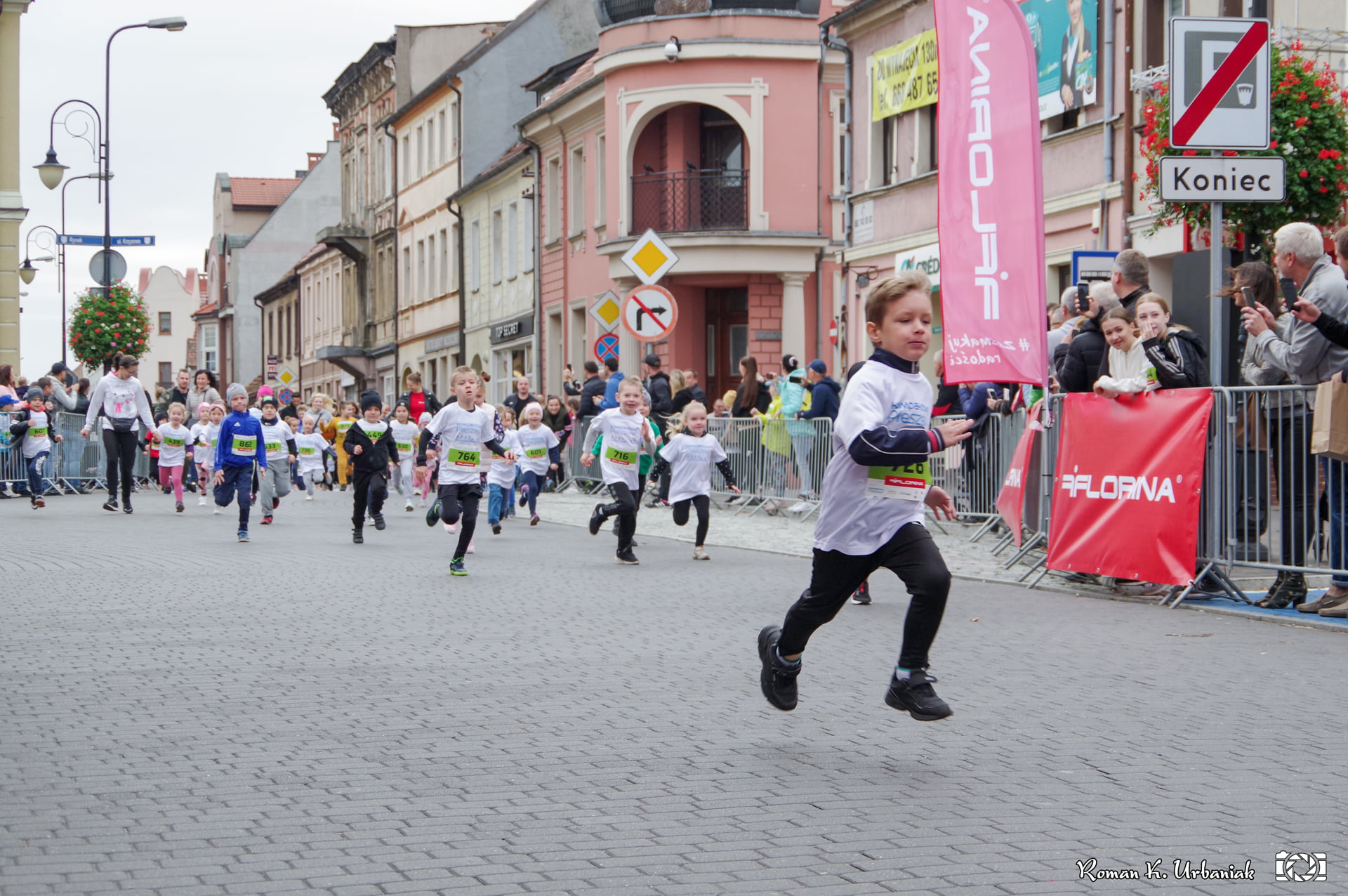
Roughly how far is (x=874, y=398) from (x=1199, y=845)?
2.21 m

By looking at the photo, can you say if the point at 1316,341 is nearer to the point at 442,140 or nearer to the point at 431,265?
the point at 442,140

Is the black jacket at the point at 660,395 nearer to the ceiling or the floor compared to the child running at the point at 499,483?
nearer to the ceiling

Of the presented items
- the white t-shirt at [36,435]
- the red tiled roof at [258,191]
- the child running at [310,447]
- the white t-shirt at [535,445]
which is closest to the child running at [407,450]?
the child running at [310,447]

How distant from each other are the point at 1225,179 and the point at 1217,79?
0.69 meters

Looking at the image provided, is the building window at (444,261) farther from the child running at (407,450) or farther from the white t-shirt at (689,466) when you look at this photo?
the white t-shirt at (689,466)

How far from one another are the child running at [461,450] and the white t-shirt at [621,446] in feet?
4.06

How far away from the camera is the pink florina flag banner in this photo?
1390 centimetres

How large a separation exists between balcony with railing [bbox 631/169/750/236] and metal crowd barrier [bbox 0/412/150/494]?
1213cm

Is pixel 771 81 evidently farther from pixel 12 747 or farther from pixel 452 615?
pixel 12 747

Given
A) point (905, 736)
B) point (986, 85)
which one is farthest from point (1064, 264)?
point (905, 736)

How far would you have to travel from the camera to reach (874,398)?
6.75 m

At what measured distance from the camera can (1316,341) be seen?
1077 cm

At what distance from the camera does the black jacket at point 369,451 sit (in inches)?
827

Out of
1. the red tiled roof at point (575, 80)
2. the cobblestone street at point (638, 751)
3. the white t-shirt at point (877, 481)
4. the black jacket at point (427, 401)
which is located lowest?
the cobblestone street at point (638, 751)
